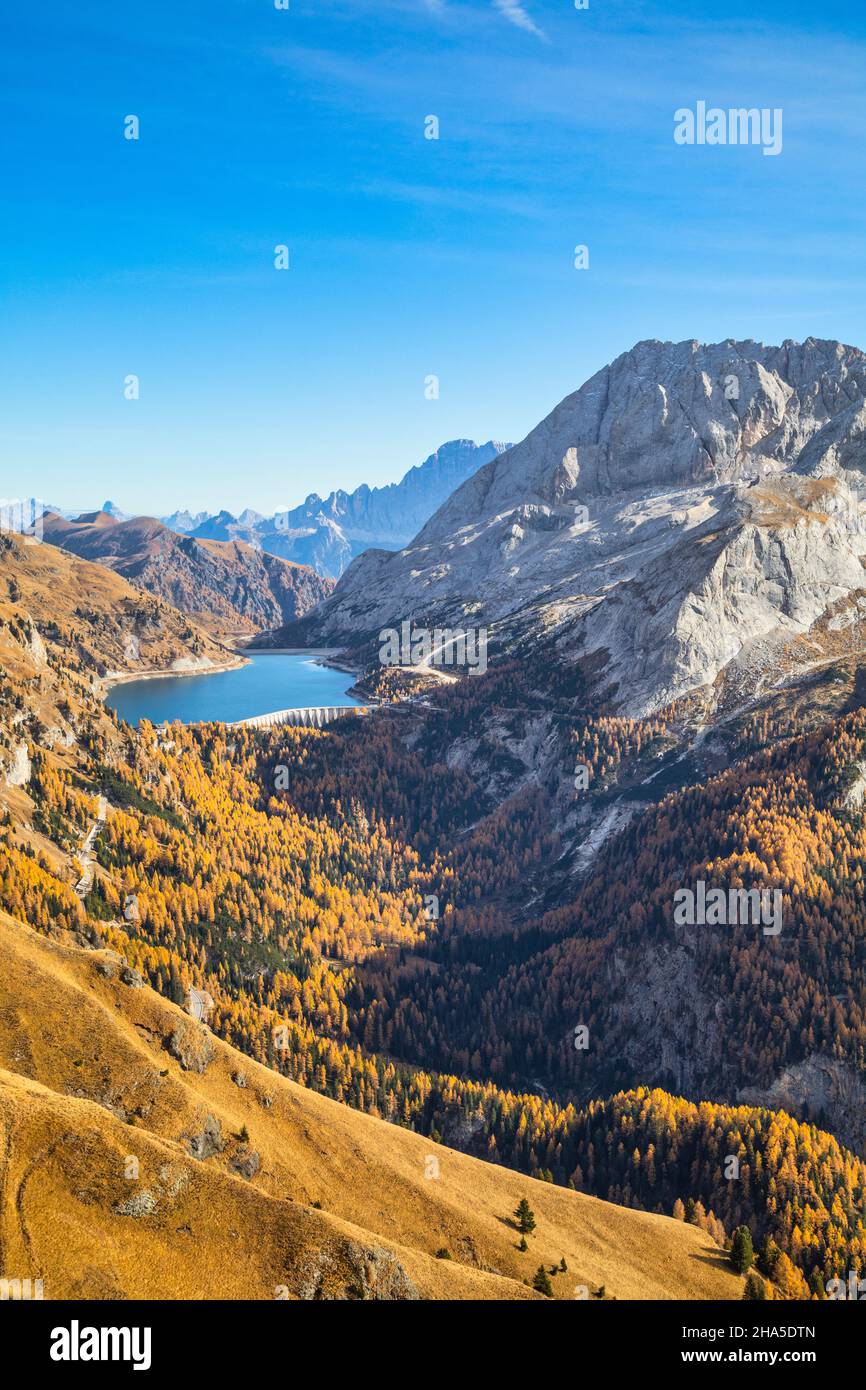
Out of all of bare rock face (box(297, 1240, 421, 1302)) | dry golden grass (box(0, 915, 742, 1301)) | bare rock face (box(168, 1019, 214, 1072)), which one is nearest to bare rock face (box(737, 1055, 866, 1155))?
dry golden grass (box(0, 915, 742, 1301))

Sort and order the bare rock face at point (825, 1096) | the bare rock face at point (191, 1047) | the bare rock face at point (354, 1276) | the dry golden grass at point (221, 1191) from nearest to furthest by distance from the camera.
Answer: the dry golden grass at point (221, 1191), the bare rock face at point (354, 1276), the bare rock face at point (191, 1047), the bare rock face at point (825, 1096)

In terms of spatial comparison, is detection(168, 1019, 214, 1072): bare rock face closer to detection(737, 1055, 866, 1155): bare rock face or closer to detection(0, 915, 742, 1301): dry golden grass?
detection(0, 915, 742, 1301): dry golden grass

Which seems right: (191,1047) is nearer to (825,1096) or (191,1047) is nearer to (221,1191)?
(221,1191)

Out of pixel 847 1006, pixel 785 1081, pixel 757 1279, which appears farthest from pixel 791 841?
pixel 757 1279

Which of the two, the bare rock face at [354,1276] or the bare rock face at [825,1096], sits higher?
the bare rock face at [354,1276]

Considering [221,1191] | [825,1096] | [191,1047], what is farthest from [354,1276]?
[825,1096]

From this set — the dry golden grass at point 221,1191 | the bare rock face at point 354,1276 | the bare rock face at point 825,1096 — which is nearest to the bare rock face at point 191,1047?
the dry golden grass at point 221,1191

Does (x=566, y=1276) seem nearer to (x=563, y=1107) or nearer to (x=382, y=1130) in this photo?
(x=382, y=1130)

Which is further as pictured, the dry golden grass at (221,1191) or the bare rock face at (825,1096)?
the bare rock face at (825,1096)

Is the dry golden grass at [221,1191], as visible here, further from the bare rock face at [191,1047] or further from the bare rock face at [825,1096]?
the bare rock face at [825,1096]
